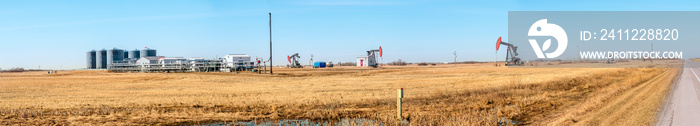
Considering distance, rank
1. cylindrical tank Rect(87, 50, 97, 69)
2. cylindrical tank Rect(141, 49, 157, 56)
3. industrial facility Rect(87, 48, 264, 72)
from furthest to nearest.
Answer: cylindrical tank Rect(87, 50, 97, 69)
cylindrical tank Rect(141, 49, 157, 56)
industrial facility Rect(87, 48, 264, 72)

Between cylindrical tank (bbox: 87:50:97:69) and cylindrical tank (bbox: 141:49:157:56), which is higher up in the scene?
cylindrical tank (bbox: 141:49:157:56)

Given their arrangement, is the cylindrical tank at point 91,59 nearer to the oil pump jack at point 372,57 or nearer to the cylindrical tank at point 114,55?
the cylindrical tank at point 114,55

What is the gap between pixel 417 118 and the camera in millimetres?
12734

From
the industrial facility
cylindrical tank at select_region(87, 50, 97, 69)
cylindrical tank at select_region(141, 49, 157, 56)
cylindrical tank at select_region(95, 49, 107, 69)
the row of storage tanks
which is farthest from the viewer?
cylindrical tank at select_region(87, 50, 97, 69)

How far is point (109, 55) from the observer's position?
83.0 m

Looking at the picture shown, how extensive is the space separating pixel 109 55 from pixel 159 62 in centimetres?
2725

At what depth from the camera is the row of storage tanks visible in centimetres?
8231

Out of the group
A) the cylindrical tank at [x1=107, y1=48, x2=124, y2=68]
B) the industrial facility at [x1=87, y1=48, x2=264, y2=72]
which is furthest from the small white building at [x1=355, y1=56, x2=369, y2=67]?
the cylindrical tank at [x1=107, y1=48, x2=124, y2=68]

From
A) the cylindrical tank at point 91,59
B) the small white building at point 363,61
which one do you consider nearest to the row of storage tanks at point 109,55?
the cylindrical tank at point 91,59

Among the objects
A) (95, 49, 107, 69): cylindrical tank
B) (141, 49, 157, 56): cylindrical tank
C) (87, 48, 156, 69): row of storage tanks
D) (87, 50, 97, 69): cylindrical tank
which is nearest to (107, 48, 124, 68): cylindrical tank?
(87, 48, 156, 69): row of storage tanks

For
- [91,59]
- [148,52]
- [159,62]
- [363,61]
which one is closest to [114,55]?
[148,52]

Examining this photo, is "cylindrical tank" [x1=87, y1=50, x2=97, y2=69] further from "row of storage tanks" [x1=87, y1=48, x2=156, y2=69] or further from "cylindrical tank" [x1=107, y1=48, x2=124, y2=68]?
"cylindrical tank" [x1=107, y1=48, x2=124, y2=68]

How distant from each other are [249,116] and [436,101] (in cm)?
699

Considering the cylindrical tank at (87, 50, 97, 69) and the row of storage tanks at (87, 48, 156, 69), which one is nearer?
the row of storage tanks at (87, 48, 156, 69)
